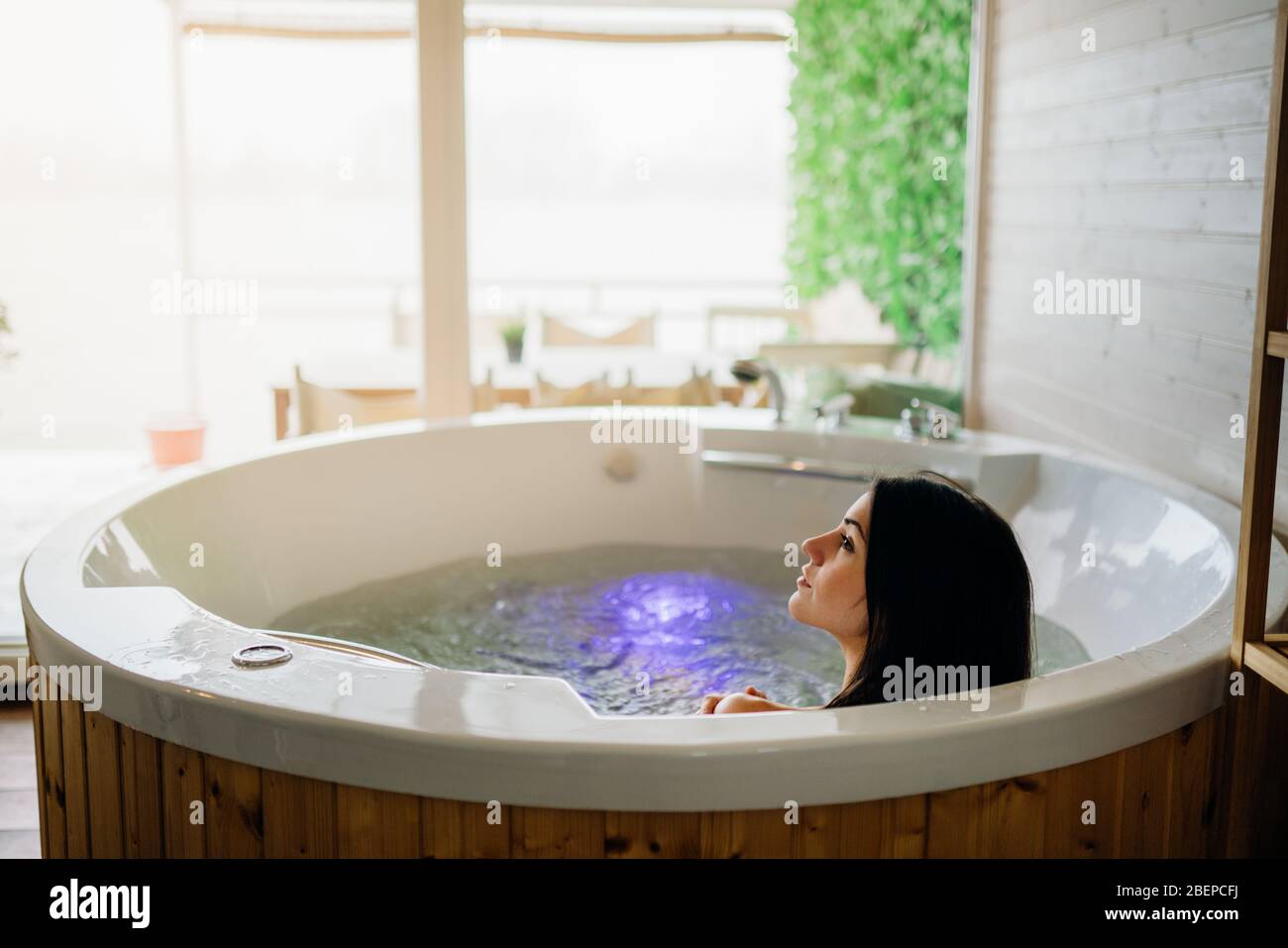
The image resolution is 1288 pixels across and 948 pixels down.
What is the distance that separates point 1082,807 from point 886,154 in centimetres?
260

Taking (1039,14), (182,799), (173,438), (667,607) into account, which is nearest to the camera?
(182,799)

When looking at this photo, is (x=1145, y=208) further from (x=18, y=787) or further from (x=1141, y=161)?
(x=18, y=787)

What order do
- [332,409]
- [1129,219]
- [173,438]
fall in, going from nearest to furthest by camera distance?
[1129,219] → [332,409] → [173,438]

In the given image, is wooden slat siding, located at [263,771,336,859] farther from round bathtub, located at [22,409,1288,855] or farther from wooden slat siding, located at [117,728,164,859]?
wooden slat siding, located at [117,728,164,859]

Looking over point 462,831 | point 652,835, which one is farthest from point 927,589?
point 462,831

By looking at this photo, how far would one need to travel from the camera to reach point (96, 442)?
3.45 metres

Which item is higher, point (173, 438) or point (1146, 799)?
point (173, 438)

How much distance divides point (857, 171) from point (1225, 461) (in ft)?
5.50

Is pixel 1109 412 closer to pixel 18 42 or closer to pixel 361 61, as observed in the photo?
pixel 361 61

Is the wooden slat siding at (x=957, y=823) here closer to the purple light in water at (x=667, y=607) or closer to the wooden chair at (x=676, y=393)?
the purple light in water at (x=667, y=607)

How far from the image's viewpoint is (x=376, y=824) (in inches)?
49.3

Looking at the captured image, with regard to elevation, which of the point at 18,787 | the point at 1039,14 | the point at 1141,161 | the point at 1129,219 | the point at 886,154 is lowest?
the point at 18,787

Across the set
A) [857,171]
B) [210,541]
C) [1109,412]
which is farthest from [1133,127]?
[210,541]

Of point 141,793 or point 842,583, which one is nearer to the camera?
point 141,793
